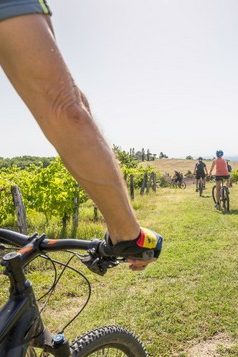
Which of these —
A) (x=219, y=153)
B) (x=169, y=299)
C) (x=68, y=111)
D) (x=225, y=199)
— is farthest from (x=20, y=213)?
(x=219, y=153)

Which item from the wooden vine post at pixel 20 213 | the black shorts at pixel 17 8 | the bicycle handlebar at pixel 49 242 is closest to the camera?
the black shorts at pixel 17 8

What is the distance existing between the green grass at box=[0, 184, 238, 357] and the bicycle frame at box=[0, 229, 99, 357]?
7.83ft

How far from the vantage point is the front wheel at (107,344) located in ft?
6.87

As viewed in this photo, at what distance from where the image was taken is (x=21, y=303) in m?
1.55

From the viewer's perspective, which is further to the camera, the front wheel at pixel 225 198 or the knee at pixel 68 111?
the front wheel at pixel 225 198

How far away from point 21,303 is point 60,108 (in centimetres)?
87

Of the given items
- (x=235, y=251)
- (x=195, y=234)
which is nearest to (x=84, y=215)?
(x=195, y=234)

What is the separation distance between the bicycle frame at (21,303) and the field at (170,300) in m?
2.39

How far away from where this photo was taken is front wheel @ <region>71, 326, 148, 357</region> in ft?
6.87

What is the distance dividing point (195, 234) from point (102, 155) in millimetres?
8174

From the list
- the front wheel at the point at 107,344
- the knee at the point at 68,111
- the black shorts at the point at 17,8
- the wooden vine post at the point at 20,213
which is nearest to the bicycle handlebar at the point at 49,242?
the knee at the point at 68,111

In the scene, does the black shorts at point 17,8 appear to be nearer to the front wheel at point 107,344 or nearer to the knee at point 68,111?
the knee at point 68,111

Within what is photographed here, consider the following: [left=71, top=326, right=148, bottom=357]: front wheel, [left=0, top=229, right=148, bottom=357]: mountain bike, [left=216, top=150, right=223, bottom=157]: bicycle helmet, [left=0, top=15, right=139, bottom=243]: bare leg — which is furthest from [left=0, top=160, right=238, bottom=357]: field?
[left=216, top=150, right=223, bottom=157]: bicycle helmet

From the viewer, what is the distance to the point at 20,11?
0.98 meters
